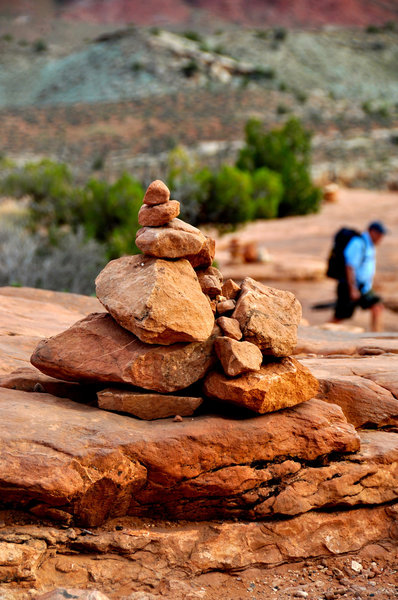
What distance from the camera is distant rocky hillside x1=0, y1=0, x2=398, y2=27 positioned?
285 ft

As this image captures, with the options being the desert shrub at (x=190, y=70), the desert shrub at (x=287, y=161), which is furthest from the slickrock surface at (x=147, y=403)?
the desert shrub at (x=190, y=70)

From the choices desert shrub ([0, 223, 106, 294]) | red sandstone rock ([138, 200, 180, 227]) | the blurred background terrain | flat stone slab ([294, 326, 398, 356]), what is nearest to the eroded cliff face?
red sandstone rock ([138, 200, 180, 227])

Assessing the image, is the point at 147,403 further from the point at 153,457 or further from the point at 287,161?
the point at 287,161

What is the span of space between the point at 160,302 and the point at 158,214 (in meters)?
0.55

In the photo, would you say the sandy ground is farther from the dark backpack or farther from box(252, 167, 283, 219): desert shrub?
the dark backpack

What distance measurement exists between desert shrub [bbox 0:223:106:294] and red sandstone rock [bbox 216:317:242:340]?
697 cm

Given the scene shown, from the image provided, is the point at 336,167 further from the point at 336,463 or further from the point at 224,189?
the point at 336,463

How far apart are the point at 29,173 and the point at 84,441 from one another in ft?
49.8

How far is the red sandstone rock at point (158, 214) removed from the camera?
3729 mm

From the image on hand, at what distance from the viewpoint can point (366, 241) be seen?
818 cm

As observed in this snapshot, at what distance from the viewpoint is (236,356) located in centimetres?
343

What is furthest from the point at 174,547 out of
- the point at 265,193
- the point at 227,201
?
the point at 265,193

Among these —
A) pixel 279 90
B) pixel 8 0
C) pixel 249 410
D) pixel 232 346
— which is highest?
pixel 8 0

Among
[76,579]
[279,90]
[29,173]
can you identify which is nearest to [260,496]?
[76,579]
